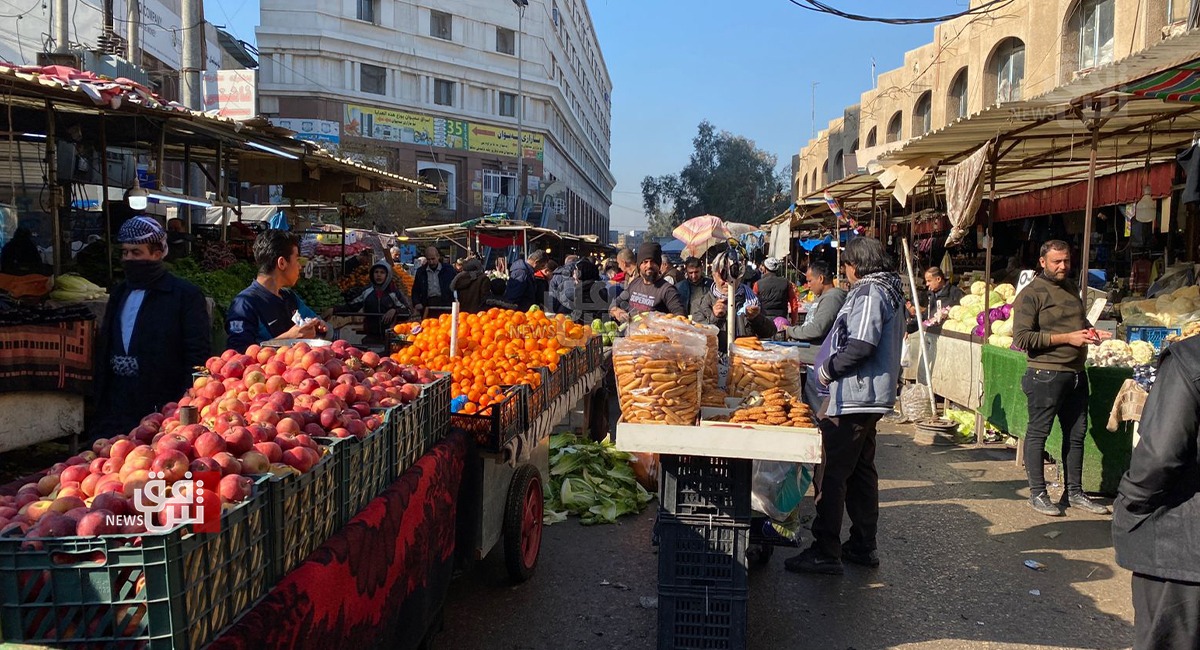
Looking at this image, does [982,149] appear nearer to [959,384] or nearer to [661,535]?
[959,384]

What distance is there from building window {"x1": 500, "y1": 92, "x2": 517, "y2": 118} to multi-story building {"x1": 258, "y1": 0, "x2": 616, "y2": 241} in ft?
0.22

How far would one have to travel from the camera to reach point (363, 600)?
262cm

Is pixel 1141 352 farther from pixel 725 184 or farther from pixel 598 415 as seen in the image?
pixel 725 184

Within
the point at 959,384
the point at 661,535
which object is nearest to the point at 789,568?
the point at 661,535

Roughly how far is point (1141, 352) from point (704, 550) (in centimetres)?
530

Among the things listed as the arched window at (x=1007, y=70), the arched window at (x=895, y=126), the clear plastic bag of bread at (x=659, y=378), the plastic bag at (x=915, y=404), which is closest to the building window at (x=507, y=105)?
the arched window at (x=895, y=126)

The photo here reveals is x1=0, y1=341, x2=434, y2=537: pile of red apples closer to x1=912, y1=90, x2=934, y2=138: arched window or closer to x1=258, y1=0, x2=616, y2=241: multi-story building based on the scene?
x1=912, y1=90, x2=934, y2=138: arched window

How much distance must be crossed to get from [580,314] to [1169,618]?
9.82 metres

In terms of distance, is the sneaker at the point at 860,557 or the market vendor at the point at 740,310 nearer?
the sneaker at the point at 860,557

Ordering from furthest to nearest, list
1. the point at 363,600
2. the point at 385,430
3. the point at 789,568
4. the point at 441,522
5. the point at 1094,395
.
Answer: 1. the point at 1094,395
2. the point at 789,568
3. the point at 441,522
4. the point at 385,430
5. the point at 363,600

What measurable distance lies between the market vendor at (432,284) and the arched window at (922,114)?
14.1m

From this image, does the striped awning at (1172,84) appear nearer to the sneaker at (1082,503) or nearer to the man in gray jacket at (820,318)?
the man in gray jacket at (820,318)

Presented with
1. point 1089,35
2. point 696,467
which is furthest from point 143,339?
point 1089,35

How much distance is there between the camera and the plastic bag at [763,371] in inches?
172
